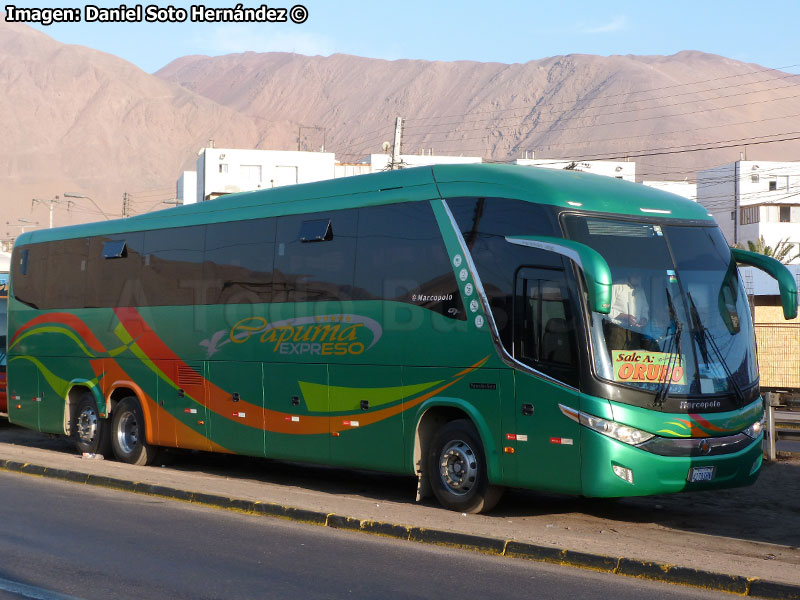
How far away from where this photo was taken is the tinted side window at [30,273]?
19.6m

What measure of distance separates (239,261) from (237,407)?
6.61 ft

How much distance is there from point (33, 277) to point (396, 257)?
9495 millimetres

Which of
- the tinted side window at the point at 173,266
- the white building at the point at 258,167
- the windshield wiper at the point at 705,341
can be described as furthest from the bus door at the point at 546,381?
the white building at the point at 258,167

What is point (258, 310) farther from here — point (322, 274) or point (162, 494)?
point (162, 494)

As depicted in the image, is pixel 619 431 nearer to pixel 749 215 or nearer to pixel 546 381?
pixel 546 381

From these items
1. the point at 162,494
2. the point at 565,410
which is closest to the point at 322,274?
the point at 162,494

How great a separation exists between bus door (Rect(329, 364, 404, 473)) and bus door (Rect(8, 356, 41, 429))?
8.05 m

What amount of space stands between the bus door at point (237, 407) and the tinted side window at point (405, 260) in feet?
8.54

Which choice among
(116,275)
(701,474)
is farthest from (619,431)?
(116,275)

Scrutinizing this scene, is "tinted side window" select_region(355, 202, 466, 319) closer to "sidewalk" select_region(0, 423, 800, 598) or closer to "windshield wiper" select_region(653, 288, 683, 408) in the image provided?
"windshield wiper" select_region(653, 288, 683, 408)

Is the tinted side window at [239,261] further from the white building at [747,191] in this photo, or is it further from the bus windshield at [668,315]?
the white building at [747,191]

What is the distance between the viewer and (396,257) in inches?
507

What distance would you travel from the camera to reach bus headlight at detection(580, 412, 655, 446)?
10664 mm

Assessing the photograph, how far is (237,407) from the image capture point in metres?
15.3
